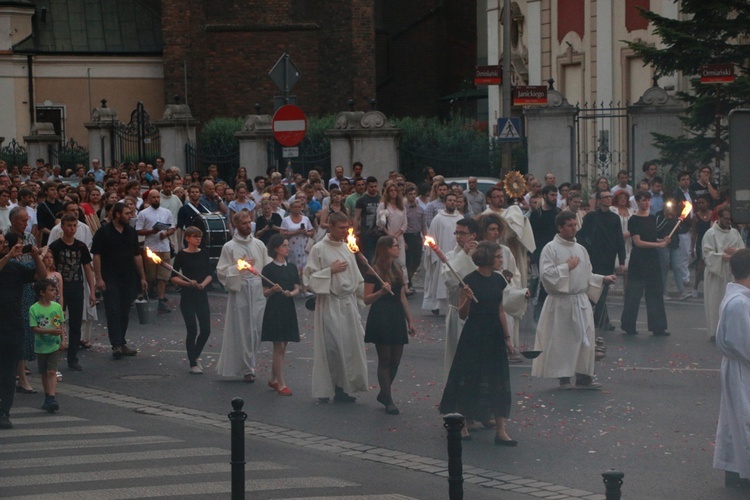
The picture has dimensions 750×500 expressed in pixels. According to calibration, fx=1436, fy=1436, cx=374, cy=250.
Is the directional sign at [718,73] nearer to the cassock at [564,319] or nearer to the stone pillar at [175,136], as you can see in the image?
the cassock at [564,319]

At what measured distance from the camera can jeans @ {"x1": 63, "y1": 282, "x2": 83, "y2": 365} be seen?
15.6 meters

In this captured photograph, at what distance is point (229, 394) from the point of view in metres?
13.9

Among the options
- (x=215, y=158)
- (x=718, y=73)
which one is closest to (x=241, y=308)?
(x=718, y=73)

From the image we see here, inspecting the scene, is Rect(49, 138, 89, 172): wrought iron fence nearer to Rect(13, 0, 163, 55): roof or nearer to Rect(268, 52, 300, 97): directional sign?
Rect(13, 0, 163, 55): roof

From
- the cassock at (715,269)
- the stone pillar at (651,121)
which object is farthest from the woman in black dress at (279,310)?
the stone pillar at (651,121)

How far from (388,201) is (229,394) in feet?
26.6

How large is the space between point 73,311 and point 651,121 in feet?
49.0

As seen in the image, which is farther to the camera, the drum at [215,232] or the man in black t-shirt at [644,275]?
the drum at [215,232]

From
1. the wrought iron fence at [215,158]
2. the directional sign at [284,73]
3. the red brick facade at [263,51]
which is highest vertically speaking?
the red brick facade at [263,51]

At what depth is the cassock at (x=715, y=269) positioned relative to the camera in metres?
16.8

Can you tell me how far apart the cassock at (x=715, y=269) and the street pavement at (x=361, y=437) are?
2.35 ft

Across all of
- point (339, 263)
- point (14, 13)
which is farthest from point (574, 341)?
point (14, 13)

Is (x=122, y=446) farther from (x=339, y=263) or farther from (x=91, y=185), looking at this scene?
(x=91, y=185)

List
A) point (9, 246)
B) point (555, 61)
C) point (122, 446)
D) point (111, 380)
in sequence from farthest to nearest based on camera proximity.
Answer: point (555, 61)
point (111, 380)
point (9, 246)
point (122, 446)
